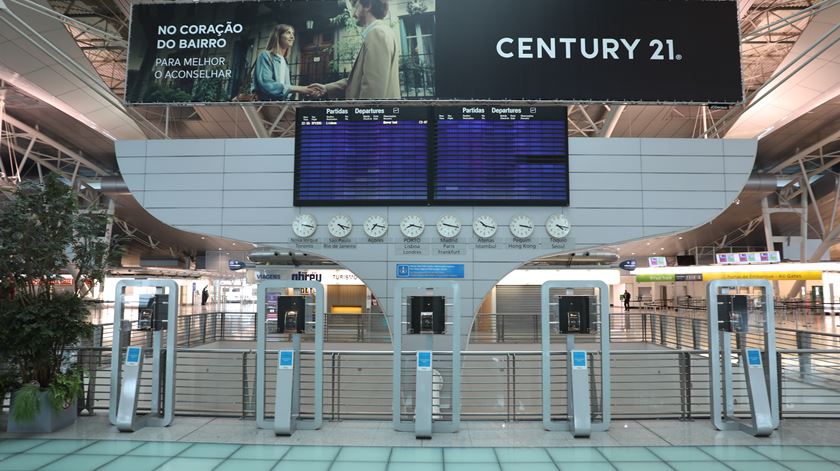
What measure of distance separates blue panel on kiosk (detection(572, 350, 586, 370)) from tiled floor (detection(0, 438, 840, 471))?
2.74 ft

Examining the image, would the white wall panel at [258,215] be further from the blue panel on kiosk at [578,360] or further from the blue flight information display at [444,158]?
the blue panel on kiosk at [578,360]

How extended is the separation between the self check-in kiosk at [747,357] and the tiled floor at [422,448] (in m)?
0.20

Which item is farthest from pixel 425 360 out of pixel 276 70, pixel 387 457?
pixel 276 70

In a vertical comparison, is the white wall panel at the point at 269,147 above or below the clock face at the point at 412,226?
above

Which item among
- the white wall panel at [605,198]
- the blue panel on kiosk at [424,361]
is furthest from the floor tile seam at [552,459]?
the white wall panel at [605,198]

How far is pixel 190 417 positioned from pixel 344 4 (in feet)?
22.2

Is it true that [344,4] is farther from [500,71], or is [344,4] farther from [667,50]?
[667,50]

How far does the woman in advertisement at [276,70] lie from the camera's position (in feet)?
28.9

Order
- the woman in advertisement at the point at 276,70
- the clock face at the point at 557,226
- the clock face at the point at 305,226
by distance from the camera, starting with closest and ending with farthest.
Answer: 1. the woman in advertisement at the point at 276,70
2. the clock face at the point at 557,226
3. the clock face at the point at 305,226

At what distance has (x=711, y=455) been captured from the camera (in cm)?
475

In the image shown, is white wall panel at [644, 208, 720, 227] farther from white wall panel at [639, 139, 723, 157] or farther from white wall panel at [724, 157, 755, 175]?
white wall panel at [639, 139, 723, 157]

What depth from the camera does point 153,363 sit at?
231 inches

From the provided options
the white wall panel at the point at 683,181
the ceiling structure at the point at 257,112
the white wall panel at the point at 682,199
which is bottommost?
the white wall panel at the point at 682,199

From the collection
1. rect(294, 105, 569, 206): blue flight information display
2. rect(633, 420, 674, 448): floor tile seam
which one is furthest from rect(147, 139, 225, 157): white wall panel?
rect(633, 420, 674, 448): floor tile seam
